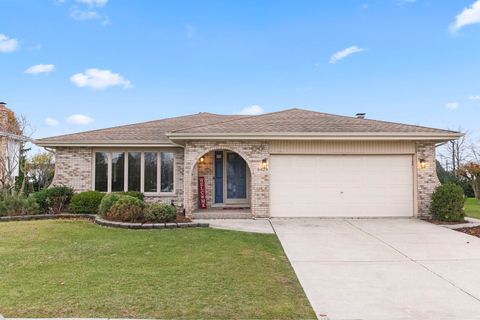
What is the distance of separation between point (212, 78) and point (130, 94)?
18.1 ft

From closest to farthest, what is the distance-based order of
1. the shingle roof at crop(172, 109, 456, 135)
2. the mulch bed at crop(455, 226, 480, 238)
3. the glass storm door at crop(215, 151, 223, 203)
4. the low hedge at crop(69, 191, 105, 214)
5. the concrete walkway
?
1. the mulch bed at crop(455, 226, 480, 238)
2. the concrete walkway
3. the shingle roof at crop(172, 109, 456, 135)
4. the low hedge at crop(69, 191, 105, 214)
5. the glass storm door at crop(215, 151, 223, 203)

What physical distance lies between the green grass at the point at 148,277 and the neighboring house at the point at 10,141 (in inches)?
370

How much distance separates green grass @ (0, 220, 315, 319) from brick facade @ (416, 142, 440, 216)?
6235mm

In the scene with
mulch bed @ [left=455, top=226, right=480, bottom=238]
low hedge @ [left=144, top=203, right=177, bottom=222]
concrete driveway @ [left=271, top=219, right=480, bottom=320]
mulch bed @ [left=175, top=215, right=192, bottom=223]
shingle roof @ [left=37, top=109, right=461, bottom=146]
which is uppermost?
shingle roof @ [left=37, top=109, right=461, bottom=146]

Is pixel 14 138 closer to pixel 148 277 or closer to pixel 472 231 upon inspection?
pixel 148 277

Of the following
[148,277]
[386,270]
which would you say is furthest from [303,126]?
[148,277]

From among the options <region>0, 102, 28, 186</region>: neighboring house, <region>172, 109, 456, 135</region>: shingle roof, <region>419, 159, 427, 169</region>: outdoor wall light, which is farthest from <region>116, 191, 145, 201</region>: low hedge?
<region>419, 159, 427, 169</region>: outdoor wall light

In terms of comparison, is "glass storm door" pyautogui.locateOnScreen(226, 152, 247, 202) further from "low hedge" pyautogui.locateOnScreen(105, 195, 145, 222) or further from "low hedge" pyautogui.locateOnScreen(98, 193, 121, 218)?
"low hedge" pyautogui.locateOnScreen(98, 193, 121, 218)

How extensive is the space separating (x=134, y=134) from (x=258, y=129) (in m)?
5.25

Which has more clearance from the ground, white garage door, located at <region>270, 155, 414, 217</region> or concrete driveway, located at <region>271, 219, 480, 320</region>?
white garage door, located at <region>270, 155, 414, 217</region>

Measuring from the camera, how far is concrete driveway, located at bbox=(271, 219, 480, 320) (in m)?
4.07

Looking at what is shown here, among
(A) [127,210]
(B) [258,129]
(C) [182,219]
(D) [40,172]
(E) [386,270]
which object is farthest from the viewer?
(D) [40,172]

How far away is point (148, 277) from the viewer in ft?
16.6

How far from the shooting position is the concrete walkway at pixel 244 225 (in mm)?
9430
